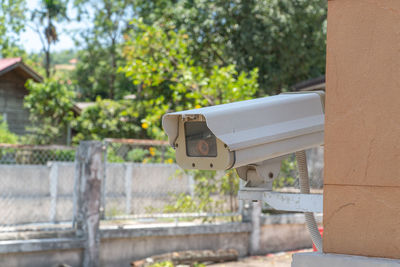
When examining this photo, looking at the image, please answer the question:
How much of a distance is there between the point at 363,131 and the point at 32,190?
6950 millimetres

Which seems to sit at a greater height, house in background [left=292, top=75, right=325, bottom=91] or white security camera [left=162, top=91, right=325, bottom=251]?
house in background [left=292, top=75, right=325, bottom=91]

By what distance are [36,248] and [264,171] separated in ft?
16.3

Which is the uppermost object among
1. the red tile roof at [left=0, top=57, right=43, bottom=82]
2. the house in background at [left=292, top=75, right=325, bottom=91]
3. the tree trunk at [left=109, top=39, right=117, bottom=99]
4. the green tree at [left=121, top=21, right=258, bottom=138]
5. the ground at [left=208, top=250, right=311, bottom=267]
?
the tree trunk at [left=109, top=39, right=117, bottom=99]

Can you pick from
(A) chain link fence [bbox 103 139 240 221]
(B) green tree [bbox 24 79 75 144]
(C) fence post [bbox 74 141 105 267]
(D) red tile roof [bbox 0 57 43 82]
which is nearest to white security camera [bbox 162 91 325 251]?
(C) fence post [bbox 74 141 105 267]

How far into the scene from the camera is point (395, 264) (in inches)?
74.0

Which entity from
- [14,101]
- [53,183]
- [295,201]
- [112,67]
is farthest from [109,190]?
[112,67]

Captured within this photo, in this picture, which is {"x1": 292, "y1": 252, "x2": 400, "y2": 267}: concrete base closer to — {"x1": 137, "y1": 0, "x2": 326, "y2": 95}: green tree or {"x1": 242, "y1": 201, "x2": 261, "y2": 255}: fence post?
{"x1": 242, "y1": 201, "x2": 261, "y2": 255}: fence post

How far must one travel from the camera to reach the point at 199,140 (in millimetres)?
2447

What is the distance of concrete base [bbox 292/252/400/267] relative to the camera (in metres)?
1.91

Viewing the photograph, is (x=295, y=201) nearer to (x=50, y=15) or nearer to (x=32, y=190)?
(x=32, y=190)

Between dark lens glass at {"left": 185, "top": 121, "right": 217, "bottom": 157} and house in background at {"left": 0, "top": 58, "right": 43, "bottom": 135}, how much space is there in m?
18.9

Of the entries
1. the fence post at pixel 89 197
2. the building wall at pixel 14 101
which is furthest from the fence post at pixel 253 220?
the building wall at pixel 14 101

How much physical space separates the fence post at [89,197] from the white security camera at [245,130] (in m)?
4.96

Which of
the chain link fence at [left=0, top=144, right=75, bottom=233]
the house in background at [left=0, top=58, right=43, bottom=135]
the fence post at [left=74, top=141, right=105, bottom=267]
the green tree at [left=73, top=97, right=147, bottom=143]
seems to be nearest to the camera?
the fence post at [left=74, top=141, right=105, bottom=267]
